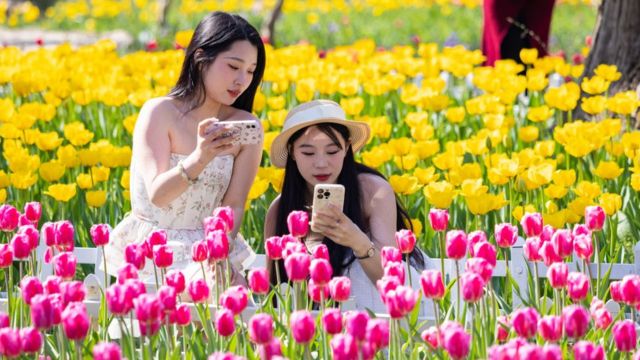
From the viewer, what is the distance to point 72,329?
2260 millimetres

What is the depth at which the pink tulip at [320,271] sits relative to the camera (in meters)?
2.51

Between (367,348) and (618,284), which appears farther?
(618,284)

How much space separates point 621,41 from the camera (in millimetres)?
5871

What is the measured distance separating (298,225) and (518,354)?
905 millimetres

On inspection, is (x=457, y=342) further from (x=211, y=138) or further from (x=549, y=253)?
(x=211, y=138)

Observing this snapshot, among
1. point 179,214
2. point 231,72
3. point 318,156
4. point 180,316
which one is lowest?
point 179,214

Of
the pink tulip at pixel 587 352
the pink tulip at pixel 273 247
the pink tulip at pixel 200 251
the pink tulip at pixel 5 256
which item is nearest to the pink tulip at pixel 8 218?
the pink tulip at pixel 5 256

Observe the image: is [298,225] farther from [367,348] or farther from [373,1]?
[373,1]

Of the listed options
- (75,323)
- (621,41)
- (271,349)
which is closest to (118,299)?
(75,323)

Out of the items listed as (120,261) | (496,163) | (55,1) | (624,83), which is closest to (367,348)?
(120,261)

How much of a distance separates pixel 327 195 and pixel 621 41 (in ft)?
10.0

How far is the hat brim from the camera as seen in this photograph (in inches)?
145

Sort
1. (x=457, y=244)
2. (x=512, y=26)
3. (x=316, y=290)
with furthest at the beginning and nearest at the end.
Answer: (x=512, y=26) → (x=457, y=244) → (x=316, y=290)

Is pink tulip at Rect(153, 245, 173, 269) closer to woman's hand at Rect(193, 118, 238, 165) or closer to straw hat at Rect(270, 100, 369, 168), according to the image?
woman's hand at Rect(193, 118, 238, 165)
